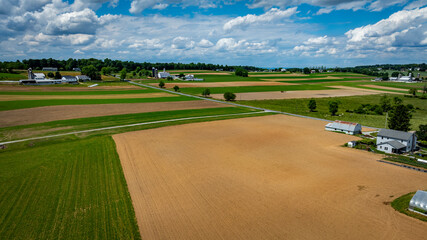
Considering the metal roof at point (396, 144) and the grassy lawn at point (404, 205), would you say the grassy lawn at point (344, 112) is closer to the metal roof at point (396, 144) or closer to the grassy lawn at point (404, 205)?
the metal roof at point (396, 144)

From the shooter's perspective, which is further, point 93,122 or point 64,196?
point 93,122

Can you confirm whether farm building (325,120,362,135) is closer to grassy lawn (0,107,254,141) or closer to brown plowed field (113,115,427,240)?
brown plowed field (113,115,427,240)

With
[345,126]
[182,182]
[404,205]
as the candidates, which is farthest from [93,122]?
[404,205]

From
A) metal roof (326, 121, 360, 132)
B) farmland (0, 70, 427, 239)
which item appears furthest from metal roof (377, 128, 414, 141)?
metal roof (326, 121, 360, 132)

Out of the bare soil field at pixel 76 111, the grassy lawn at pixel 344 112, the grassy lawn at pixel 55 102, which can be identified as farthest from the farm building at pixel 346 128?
the grassy lawn at pixel 55 102

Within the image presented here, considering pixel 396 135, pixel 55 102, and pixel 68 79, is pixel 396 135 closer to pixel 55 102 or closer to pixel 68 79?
pixel 55 102

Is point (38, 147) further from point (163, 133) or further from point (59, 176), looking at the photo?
point (163, 133)
